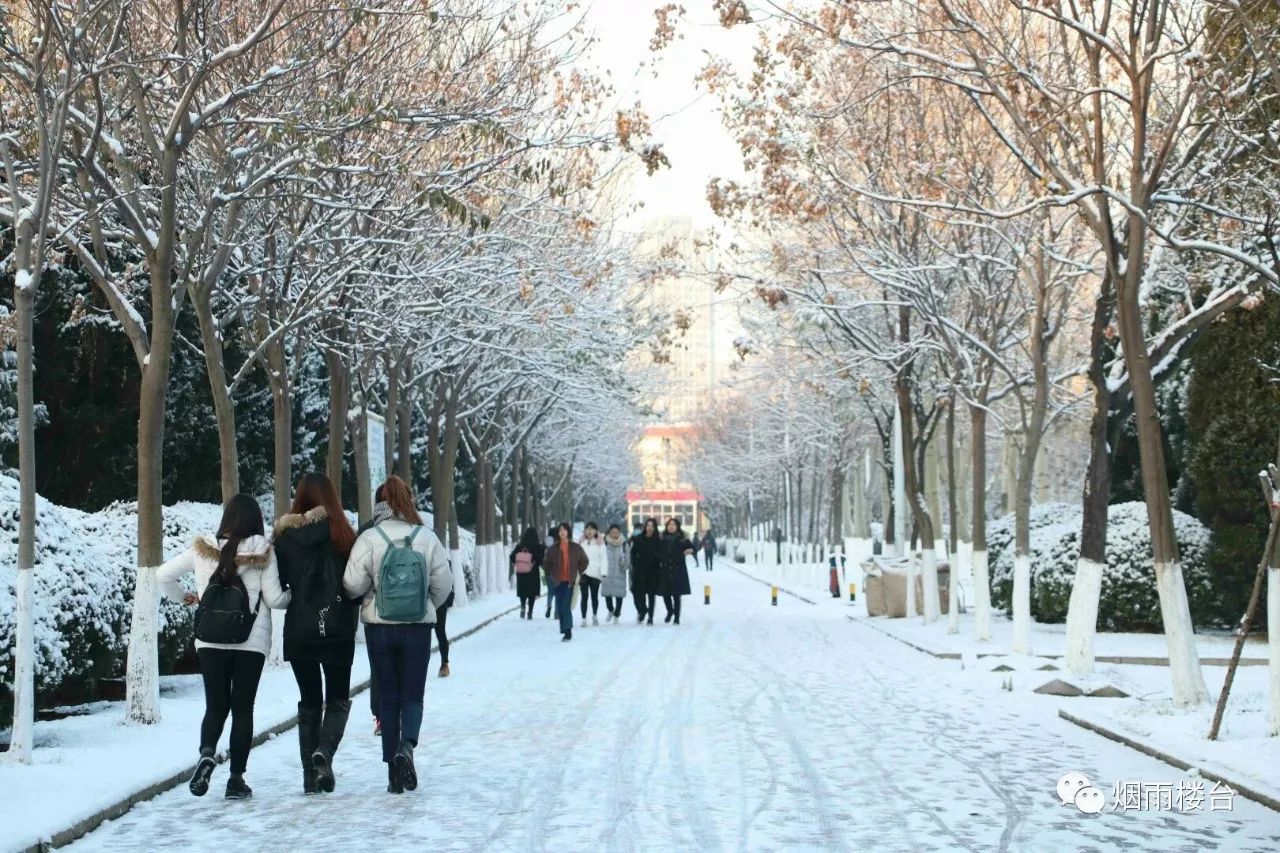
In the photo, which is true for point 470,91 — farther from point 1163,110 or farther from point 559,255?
point 559,255

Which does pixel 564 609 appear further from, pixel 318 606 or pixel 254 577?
pixel 254 577

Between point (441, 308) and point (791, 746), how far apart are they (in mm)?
10505

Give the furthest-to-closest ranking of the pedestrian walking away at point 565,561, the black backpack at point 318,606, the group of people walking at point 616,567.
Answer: the group of people walking at point 616,567 → the pedestrian walking away at point 565,561 → the black backpack at point 318,606

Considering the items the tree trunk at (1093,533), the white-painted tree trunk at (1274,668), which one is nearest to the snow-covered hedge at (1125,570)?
the tree trunk at (1093,533)

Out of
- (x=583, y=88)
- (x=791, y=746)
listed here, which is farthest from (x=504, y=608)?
(x=791, y=746)

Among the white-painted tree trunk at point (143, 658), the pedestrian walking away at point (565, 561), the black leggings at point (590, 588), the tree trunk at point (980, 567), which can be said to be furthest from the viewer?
the black leggings at point (590, 588)

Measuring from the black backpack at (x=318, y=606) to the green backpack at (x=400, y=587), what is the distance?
9.9 inches

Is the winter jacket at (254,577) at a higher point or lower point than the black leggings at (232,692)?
higher

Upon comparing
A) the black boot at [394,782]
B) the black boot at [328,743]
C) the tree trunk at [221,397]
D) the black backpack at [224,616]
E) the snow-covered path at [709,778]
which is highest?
the tree trunk at [221,397]

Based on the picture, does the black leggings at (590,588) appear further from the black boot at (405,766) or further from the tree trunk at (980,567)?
the black boot at (405,766)

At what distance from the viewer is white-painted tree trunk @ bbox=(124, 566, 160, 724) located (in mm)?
13648

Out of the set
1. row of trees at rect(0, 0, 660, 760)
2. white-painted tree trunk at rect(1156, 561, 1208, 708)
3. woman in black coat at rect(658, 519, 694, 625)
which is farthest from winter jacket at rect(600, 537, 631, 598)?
white-painted tree trunk at rect(1156, 561, 1208, 708)

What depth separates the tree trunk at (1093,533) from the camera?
1805cm

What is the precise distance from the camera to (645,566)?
32875 millimetres
